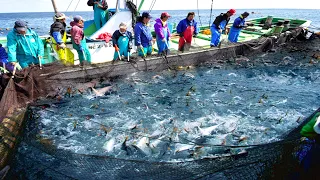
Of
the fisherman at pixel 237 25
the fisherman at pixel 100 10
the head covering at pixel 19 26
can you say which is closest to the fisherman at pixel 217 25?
the fisherman at pixel 237 25

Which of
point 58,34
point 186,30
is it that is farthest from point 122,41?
point 186,30

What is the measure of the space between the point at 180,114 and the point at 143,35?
4337 millimetres

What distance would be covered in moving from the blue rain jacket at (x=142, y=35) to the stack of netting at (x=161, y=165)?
5980 mm

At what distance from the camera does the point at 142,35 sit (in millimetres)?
10141

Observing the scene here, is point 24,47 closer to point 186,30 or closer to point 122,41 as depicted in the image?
point 122,41

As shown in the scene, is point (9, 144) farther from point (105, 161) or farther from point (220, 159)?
point (220, 159)

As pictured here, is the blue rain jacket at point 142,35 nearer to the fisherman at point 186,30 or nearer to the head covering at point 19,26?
the fisherman at point 186,30

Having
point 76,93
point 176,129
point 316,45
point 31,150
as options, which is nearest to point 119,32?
point 76,93

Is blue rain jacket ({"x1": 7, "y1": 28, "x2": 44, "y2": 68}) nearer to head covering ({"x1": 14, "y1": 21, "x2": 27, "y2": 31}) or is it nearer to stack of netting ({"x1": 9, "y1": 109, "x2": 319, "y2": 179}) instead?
head covering ({"x1": 14, "y1": 21, "x2": 27, "y2": 31})

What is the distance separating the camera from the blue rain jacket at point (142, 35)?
9.78 m

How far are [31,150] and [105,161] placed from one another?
1.78m

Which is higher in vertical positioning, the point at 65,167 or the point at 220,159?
the point at 220,159

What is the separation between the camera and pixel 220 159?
4254mm

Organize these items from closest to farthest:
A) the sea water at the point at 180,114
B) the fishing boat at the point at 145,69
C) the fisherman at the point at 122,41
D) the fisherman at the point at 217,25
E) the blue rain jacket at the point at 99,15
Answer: the fishing boat at the point at 145,69
the sea water at the point at 180,114
the fisherman at the point at 122,41
the fisherman at the point at 217,25
the blue rain jacket at the point at 99,15
